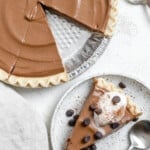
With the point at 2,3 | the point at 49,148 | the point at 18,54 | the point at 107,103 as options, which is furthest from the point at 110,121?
the point at 2,3

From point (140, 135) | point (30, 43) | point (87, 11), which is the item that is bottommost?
point (140, 135)

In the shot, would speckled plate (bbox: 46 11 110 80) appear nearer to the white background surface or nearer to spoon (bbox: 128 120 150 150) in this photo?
the white background surface

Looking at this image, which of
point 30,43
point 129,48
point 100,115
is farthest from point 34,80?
point 129,48

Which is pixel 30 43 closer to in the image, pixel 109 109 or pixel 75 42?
pixel 75 42

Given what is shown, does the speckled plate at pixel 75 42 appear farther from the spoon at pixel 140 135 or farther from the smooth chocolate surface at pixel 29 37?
the spoon at pixel 140 135

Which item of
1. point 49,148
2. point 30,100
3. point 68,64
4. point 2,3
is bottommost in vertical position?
point 49,148

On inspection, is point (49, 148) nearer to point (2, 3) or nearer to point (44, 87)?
point (44, 87)
